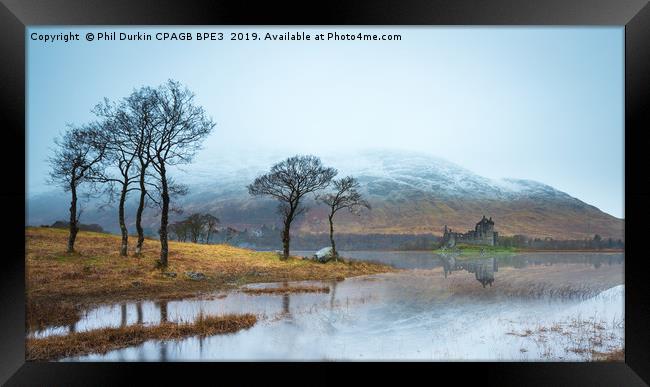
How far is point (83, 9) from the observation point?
22.3 ft

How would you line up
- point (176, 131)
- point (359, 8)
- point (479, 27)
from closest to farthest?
point (359, 8), point (479, 27), point (176, 131)

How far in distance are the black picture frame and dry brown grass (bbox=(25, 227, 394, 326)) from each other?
61cm

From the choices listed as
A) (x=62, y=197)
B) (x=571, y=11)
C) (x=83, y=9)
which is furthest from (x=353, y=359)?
(x=83, y=9)

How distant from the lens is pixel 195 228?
850 cm

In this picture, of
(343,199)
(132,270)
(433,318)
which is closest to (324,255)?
(343,199)

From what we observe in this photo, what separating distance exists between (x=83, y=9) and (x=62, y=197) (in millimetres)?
3363

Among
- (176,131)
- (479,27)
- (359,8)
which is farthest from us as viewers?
(176,131)

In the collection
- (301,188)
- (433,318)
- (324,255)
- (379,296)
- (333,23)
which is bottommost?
(433,318)

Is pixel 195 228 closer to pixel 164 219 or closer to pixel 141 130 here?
pixel 164 219

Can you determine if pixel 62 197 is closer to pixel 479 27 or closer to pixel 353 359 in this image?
pixel 353 359

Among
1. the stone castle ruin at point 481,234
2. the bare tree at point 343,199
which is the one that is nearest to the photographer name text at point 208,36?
the bare tree at point 343,199

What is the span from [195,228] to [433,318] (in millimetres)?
5061

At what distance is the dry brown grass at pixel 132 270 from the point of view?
7.43 meters

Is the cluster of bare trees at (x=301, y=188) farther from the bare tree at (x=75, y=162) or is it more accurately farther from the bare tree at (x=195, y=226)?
the bare tree at (x=75, y=162)
